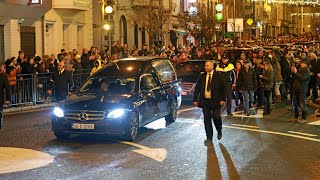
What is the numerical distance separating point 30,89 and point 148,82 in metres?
6.32

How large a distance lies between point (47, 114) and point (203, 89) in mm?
6440

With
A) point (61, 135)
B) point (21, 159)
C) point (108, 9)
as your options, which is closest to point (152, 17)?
point (108, 9)

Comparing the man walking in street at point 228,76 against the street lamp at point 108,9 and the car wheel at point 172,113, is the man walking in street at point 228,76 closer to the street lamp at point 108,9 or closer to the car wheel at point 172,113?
the car wheel at point 172,113

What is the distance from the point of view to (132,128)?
11789 millimetres

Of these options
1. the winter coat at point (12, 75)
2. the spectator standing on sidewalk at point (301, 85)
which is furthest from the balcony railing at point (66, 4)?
the spectator standing on sidewalk at point (301, 85)

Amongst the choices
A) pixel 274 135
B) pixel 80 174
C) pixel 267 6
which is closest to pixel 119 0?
pixel 274 135

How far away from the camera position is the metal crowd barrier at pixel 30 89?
1756 centimetres

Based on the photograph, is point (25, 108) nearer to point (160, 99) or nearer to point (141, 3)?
point (160, 99)

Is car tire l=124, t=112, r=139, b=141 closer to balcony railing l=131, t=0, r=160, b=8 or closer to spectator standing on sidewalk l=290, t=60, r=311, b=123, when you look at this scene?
spectator standing on sidewalk l=290, t=60, r=311, b=123

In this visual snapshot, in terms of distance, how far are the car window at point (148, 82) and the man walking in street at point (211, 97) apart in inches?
61.4

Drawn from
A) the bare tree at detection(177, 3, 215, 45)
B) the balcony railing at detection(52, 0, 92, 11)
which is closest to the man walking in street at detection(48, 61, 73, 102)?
the balcony railing at detection(52, 0, 92, 11)

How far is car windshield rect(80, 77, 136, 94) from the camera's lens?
12.5 meters

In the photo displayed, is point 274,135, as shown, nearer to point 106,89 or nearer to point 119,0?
point 106,89

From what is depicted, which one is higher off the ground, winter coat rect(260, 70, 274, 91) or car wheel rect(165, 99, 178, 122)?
winter coat rect(260, 70, 274, 91)
